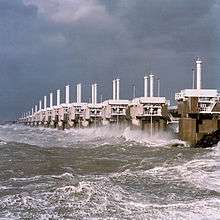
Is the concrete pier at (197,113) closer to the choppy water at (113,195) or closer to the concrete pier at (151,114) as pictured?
the concrete pier at (151,114)

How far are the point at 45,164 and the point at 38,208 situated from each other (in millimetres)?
15113

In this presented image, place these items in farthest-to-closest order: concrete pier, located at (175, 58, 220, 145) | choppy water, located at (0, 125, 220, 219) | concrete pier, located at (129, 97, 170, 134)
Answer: concrete pier, located at (129, 97, 170, 134), concrete pier, located at (175, 58, 220, 145), choppy water, located at (0, 125, 220, 219)

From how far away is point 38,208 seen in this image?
1443 centimetres

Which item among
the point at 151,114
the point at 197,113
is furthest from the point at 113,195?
the point at 151,114

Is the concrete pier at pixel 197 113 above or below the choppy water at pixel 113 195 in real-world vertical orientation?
above

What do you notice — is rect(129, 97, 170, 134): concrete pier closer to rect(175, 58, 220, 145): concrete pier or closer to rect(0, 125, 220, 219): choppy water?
rect(175, 58, 220, 145): concrete pier

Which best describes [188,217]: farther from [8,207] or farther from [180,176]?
[180,176]

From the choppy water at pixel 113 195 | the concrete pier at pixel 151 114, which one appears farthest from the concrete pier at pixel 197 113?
the choppy water at pixel 113 195

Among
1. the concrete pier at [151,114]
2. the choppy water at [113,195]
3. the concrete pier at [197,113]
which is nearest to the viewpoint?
the choppy water at [113,195]

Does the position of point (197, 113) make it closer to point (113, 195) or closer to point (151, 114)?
point (151, 114)

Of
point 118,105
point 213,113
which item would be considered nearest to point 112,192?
point 213,113

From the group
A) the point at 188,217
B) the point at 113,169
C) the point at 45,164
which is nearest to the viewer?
the point at 188,217

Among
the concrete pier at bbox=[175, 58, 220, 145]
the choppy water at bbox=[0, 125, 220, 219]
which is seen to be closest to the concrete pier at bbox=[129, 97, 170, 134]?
the concrete pier at bbox=[175, 58, 220, 145]

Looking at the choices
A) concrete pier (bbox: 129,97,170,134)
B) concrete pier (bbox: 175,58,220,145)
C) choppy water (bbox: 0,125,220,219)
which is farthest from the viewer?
concrete pier (bbox: 129,97,170,134)
